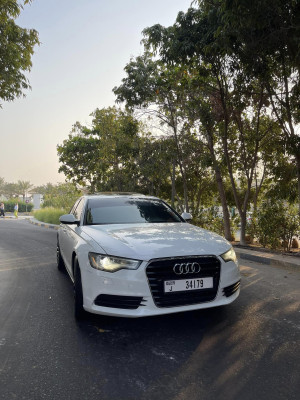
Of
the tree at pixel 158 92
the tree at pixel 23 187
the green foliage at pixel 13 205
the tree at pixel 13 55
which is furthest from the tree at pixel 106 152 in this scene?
the tree at pixel 23 187

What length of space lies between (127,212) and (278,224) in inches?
226

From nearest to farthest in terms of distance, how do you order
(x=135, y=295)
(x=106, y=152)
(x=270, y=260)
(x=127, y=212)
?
1. (x=135, y=295)
2. (x=127, y=212)
3. (x=270, y=260)
4. (x=106, y=152)

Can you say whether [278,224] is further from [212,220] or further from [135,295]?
[135,295]

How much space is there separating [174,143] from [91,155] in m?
11.6

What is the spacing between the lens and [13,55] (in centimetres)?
1004

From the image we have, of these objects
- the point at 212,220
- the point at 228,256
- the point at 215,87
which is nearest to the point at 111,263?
the point at 228,256

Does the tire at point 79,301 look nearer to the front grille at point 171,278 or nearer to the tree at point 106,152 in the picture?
the front grille at point 171,278

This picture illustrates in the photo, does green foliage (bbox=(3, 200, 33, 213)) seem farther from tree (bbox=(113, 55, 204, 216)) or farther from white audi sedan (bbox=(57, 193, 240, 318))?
white audi sedan (bbox=(57, 193, 240, 318))

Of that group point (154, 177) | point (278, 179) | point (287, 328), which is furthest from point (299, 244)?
point (287, 328)

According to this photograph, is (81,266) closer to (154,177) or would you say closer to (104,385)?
(104,385)

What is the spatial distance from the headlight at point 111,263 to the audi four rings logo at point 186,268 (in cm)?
37

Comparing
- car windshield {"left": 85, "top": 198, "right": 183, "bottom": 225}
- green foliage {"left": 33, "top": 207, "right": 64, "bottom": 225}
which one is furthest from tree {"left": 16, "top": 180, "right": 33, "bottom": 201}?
car windshield {"left": 85, "top": 198, "right": 183, "bottom": 225}

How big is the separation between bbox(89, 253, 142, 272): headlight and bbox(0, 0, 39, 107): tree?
860cm

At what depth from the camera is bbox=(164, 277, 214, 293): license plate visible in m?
3.22
